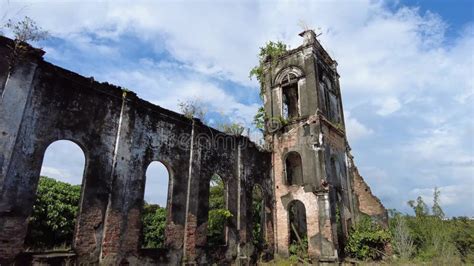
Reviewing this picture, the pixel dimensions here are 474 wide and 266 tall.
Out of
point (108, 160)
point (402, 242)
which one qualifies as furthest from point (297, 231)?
point (108, 160)

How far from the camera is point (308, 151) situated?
44.6 ft

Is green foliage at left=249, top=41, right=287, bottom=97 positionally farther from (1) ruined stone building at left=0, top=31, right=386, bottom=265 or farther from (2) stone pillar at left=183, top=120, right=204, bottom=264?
(2) stone pillar at left=183, top=120, right=204, bottom=264

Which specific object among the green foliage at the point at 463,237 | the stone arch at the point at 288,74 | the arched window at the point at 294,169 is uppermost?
the stone arch at the point at 288,74

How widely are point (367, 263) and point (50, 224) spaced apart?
42.5 feet

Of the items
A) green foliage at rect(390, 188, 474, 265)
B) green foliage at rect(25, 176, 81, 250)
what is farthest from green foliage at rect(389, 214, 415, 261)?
green foliage at rect(25, 176, 81, 250)

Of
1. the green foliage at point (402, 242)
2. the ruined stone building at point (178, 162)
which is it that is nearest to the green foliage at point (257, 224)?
the ruined stone building at point (178, 162)

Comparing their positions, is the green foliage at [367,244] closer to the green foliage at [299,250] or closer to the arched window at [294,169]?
the green foliage at [299,250]

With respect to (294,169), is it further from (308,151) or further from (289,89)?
(289,89)

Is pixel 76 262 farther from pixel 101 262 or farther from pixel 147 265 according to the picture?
pixel 147 265

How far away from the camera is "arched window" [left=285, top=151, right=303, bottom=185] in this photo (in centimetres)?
1516

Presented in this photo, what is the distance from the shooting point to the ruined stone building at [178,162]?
719 centimetres

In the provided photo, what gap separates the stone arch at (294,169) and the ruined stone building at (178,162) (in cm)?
5

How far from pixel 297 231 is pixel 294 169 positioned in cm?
294

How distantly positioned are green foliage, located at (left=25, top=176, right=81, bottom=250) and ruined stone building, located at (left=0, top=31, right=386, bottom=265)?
5958 mm
